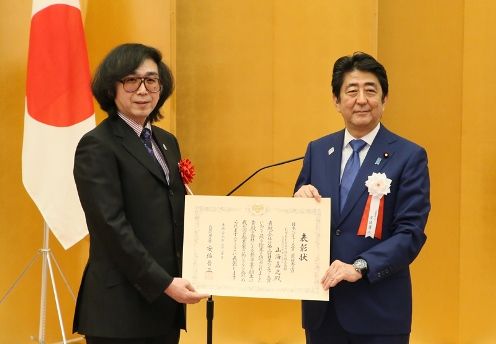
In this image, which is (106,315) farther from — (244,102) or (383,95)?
(244,102)

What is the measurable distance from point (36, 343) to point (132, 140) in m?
2.46

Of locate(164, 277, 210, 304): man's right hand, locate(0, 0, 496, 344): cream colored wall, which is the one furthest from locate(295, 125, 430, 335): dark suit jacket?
locate(0, 0, 496, 344): cream colored wall

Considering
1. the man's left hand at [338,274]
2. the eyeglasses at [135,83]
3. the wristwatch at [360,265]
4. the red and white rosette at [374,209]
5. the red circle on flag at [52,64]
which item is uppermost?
the red circle on flag at [52,64]

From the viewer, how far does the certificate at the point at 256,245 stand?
226 cm

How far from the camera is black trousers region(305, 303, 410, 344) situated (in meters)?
2.25

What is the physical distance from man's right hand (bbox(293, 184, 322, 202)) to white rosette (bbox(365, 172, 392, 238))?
17cm

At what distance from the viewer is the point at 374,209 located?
2.23 meters

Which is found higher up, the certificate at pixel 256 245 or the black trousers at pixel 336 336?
the certificate at pixel 256 245

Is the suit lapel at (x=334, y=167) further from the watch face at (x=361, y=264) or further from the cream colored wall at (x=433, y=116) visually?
the cream colored wall at (x=433, y=116)

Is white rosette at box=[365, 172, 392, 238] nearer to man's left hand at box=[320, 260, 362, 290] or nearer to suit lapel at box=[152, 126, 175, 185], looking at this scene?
man's left hand at box=[320, 260, 362, 290]

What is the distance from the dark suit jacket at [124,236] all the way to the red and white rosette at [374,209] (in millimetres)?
626

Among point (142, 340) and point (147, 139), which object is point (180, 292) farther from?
point (147, 139)

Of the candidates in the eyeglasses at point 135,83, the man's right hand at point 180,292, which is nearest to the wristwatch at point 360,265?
the man's right hand at point 180,292

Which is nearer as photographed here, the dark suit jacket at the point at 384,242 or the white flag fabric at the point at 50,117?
the dark suit jacket at the point at 384,242
